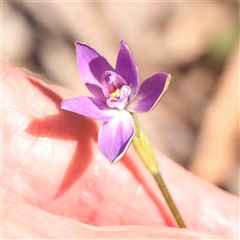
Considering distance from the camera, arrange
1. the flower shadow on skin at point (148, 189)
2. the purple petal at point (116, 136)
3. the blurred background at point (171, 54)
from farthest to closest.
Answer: the blurred background at point (171, 54) < the flower shadow on skin at point (148, 189) < the purple petal at point (116, 136)

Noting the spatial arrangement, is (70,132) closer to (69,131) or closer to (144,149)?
(69,131)

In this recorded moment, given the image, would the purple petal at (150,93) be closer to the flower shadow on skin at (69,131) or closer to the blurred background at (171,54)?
the flower shadow on skin at (69,131)

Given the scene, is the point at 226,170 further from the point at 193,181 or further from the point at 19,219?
the point at 19,219

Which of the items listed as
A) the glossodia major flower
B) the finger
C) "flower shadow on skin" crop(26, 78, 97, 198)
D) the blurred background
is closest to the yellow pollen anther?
the glossodia major flower

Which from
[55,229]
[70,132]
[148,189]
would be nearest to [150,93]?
[70,132]

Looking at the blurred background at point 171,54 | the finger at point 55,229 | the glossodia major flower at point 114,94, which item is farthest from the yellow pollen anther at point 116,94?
the blurred background at point 171,54

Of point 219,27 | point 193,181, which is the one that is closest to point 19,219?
point 193,181
